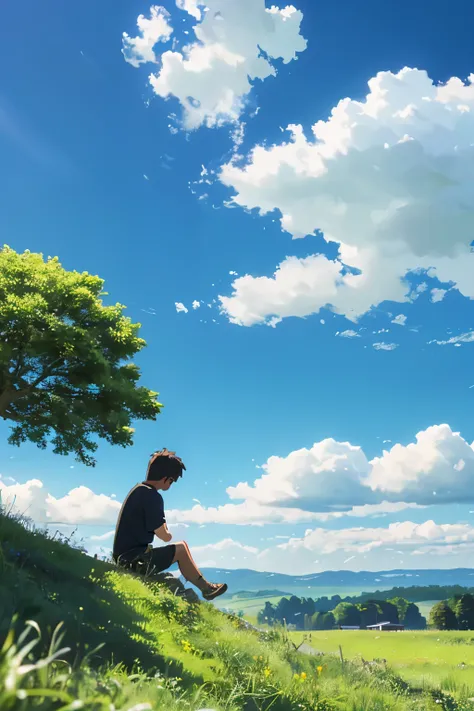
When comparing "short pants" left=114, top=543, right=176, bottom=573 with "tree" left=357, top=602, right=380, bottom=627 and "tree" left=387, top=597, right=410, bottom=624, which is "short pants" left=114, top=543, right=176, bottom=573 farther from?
"tree" left=387, top=597, right=410, bottom=624

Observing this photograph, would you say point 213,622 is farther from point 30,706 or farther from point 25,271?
point 25,271

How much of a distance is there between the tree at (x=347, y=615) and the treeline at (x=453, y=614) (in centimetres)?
3649

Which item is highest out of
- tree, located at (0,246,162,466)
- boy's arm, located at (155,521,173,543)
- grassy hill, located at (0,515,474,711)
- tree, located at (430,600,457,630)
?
tree, located at (0,246,162,466)

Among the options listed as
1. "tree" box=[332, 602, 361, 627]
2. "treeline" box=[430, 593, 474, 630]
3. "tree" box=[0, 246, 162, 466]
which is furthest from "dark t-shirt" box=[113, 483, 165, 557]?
"tree" box=[332, 602, 361, 627]

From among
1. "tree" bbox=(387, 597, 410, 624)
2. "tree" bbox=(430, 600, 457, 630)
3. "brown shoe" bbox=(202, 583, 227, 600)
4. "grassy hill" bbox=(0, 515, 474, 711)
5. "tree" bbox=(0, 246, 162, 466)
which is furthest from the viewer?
"tree" bbox=(387, 597, 410, 624)

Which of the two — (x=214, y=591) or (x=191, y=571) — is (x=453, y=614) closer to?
(x=214, y=591)

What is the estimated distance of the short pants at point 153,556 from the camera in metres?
11.9

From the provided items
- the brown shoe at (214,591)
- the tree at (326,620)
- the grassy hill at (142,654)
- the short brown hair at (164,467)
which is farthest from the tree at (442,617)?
the short brown hair at (164,467)

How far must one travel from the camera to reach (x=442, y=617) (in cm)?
5688

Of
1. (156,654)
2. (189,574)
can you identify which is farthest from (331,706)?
(189,574)

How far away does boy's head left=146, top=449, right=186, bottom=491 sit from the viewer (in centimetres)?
1222

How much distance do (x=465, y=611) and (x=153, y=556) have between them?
56.2 metres

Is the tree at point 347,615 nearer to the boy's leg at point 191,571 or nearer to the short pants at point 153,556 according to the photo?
the boy's leg at point 191,571

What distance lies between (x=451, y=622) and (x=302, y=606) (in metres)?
95.6
